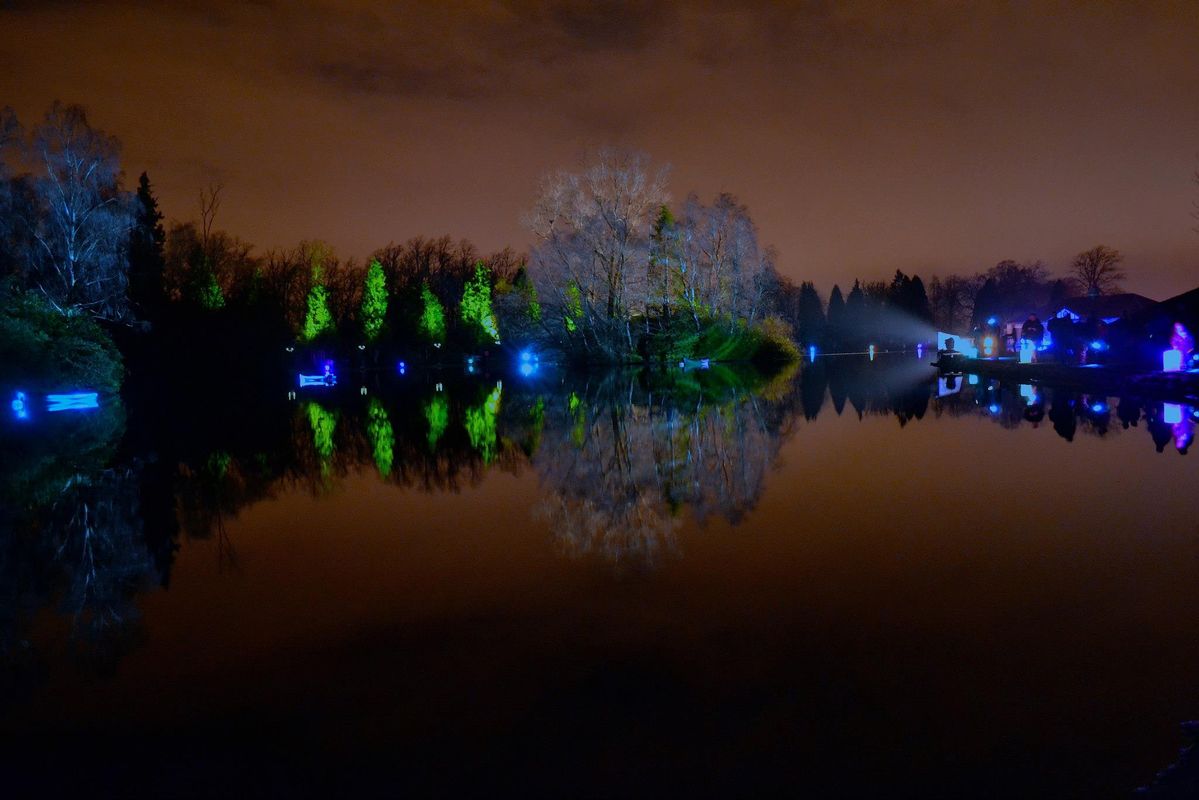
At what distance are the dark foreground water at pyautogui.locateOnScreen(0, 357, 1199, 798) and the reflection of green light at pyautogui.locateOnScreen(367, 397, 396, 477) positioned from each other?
1.11 meters

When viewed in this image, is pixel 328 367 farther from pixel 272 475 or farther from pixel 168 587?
pixel 168 587

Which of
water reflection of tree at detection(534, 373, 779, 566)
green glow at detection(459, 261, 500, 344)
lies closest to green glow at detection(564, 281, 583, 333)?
green glow at detection(459, 261, 500, 344)

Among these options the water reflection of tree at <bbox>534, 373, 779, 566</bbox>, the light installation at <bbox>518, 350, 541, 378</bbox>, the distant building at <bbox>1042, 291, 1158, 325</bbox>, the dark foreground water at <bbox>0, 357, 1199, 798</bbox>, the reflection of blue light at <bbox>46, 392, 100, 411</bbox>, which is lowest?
the dark foreground water at <bbox>0, 357, 1199, 798</bbox>

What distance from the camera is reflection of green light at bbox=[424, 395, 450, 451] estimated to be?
49.5ft

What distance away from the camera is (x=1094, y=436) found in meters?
12.6

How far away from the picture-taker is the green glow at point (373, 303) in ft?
214

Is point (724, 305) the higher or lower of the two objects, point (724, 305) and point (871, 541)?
the higher

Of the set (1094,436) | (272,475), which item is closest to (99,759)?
(272,475)

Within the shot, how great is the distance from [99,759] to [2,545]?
16.3ft

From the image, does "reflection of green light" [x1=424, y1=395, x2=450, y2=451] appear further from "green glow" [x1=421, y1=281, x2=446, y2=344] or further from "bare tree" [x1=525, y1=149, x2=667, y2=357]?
"green glow" [x1=421, y1=281, x2=446, y2=344]

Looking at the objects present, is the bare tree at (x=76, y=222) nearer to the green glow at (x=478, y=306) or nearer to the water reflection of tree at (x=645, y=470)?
the water reflection of tree at (x=645, y=470)

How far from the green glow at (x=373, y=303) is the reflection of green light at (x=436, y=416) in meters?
39.7

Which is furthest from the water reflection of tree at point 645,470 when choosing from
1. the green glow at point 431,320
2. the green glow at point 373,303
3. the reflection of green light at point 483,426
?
the green glow at point 373,303

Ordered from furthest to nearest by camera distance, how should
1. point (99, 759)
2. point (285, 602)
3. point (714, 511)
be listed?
point (714, 511) → point (285, 602) → point (99, 759)
